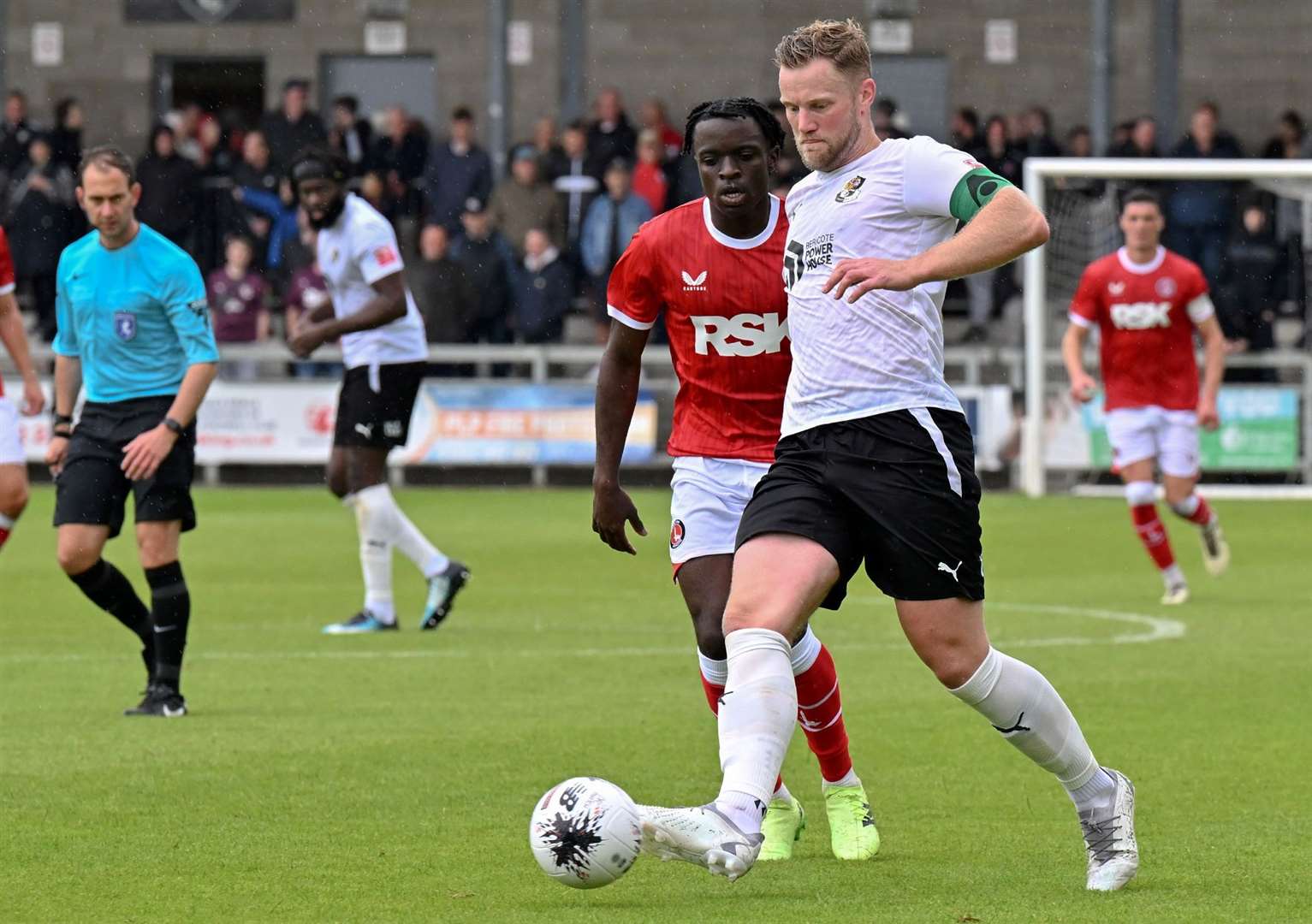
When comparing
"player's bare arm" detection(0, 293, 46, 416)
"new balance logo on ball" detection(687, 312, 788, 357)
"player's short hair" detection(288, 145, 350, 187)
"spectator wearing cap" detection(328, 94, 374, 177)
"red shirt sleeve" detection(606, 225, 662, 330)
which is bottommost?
"player's bare arm" detection(0, 293, 46, 416)

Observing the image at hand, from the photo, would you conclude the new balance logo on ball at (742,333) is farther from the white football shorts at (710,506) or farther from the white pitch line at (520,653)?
the white pitch line at (520,653)

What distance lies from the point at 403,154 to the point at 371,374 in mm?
12165

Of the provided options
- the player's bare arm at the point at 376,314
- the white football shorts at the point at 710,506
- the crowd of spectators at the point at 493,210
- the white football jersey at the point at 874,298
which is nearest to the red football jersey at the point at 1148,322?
the player's bare arm at the point at 376,314

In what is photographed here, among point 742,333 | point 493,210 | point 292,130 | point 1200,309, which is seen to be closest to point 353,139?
point 292,130

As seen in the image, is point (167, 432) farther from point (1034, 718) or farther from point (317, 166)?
point (1034, 718)

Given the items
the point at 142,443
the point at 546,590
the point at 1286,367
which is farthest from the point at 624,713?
the point at 1286,367

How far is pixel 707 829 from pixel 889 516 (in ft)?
3.17

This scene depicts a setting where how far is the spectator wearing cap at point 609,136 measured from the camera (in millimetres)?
23812

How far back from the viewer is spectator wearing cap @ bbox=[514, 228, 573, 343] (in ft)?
76.0

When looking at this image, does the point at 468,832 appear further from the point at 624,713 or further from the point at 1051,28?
the point at 1051,28

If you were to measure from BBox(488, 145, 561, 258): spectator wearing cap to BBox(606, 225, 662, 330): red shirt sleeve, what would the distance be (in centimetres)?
1692

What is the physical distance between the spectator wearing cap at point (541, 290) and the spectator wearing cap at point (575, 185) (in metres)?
0.54

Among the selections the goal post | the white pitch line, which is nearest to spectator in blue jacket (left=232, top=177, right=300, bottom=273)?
the goal post

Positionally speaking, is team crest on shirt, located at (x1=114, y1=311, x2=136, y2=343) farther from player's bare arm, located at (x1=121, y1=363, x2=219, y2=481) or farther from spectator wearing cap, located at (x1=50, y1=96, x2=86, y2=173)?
spectator wearing cap, located at (x1=50, y1=96, x2=86, y2=173)
